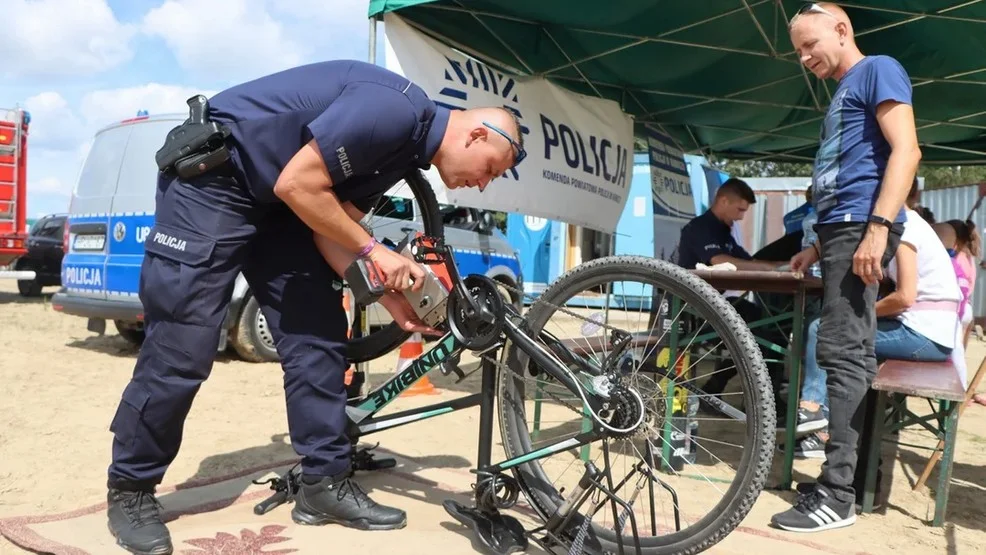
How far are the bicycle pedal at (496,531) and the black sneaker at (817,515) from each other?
104 cm

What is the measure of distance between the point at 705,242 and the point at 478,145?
3.15 m

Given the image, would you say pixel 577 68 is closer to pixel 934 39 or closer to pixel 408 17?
pixel 408 17

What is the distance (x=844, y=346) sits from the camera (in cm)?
262

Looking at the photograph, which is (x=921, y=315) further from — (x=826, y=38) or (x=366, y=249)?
(x=366, y=249)

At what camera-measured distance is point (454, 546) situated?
Result: 7.37 ft

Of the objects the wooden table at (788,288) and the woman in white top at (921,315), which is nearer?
the wooden table at (788,288)

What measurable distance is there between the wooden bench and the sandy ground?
0.15 metres

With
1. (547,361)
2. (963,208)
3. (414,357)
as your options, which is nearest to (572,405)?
(547,361)

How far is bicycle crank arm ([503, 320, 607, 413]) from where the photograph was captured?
204cm

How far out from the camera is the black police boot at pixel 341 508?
2357mm

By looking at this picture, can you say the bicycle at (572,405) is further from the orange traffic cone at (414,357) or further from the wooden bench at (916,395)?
the orange traffic cone at (414,357)

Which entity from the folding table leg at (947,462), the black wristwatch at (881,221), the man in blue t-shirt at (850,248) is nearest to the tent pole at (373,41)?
the man in blue t-shirt at (850,248)

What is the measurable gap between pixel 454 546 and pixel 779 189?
43.8 feet

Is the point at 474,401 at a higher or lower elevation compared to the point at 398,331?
lower
